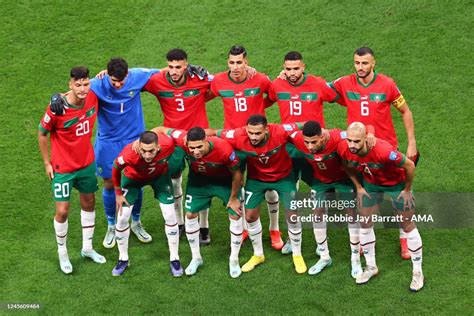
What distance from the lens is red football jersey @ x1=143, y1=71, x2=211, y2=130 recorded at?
1138 centimetres

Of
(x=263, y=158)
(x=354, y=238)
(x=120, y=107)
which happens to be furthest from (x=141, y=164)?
(x=354, y=238)

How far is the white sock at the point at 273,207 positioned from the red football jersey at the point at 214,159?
2.53 feet

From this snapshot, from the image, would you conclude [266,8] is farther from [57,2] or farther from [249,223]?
[249,223]

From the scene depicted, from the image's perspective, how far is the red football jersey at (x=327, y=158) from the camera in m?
10.6

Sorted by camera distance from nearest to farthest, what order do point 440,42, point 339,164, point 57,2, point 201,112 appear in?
point 339,164 < point 201,112 < point 440,42 < point 57,2

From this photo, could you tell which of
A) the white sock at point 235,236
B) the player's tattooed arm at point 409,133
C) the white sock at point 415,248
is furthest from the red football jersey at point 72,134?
the white sock at point 415,248

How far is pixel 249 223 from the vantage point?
36.6 ft

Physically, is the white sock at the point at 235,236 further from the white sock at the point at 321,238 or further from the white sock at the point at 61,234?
the white sock at the point at 61,234

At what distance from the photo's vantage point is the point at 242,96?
11.3 metres

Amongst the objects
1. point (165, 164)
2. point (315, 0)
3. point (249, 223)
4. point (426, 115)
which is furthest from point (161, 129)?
point (315, 0)

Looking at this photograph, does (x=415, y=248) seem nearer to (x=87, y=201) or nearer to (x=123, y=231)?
(x=123, y=231)

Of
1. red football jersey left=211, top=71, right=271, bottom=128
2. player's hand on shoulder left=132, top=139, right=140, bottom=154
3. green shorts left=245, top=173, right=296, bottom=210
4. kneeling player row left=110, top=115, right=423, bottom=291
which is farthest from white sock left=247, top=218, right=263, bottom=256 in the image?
player's hand on shoulder left=132, top=139, right=140, bottom=154

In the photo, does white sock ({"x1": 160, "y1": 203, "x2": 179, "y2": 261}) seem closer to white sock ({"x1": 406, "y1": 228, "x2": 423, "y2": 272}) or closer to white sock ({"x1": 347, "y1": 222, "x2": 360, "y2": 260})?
white sock ({"x1": 347, "y1": 222, "x2": 360, "y2": 260})

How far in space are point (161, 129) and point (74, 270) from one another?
2.08m
